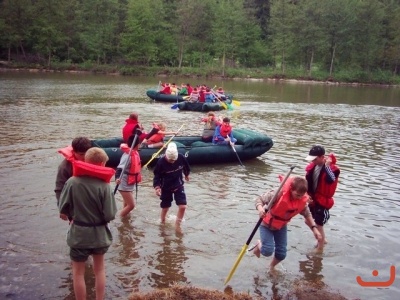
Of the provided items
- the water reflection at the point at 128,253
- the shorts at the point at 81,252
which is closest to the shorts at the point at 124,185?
the water reflection at the point at 128,253

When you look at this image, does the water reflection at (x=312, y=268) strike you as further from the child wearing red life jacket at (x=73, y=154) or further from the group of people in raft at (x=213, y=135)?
the group of people in raft at (x=213, y=135)

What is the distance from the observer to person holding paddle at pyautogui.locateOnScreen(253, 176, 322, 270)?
16.3 ft

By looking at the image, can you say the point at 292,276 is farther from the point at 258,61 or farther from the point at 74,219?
the point at 258,61

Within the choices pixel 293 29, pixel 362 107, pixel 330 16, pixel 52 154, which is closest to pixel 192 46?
pixel 293 29

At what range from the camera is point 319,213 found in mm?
6164

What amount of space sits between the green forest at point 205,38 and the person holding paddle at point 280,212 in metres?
49.9

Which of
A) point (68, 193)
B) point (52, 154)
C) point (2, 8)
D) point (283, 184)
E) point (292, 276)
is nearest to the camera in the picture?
point (68, 193)

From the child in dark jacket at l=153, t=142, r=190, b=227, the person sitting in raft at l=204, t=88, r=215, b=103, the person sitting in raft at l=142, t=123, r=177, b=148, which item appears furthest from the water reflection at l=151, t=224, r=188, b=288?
the person sitting in raft at l=204, t=88, r=215, b=103

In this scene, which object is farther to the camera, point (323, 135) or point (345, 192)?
point (323, 135)

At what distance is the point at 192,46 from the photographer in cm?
6244

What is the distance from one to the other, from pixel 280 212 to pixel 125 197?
9.31 feet

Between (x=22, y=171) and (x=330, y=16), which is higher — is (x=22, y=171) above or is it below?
below

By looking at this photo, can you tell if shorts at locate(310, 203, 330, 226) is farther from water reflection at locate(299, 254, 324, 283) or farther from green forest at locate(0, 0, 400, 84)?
green forest at locate(0, 0, 400, 84)

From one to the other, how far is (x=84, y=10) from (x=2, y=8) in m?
10.5
